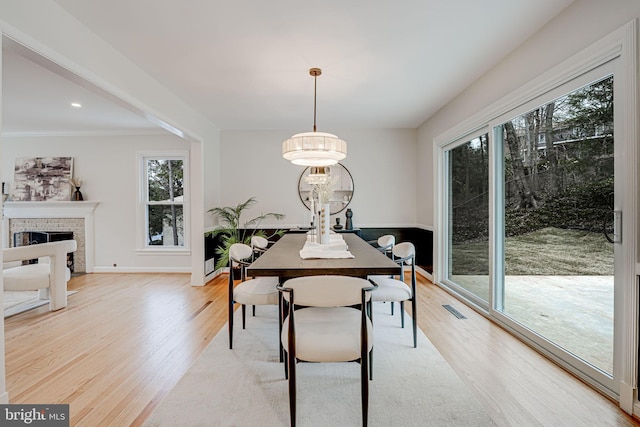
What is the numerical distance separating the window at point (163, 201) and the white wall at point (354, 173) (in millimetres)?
877

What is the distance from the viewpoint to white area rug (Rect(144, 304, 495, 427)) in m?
1.87

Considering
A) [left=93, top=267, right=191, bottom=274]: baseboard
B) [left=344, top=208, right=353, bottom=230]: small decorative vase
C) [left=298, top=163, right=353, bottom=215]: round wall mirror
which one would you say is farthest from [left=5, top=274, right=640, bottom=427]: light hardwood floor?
[left=298, top=163, right=353, bottom=215]: round wall mirror

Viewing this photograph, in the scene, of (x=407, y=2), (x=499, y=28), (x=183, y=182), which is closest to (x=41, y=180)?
(x=183, y=182)

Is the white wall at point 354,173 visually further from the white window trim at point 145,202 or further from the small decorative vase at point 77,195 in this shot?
the small decorative vase at point 77,195

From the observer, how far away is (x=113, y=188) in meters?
5.96

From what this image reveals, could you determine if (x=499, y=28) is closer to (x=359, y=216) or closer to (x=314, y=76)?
(x=314, y=76)

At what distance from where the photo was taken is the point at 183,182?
235 inches

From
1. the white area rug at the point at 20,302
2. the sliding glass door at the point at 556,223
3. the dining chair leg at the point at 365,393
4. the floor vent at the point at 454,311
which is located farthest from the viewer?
the white area rug at the point at 20,302

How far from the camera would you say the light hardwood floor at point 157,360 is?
195 cm

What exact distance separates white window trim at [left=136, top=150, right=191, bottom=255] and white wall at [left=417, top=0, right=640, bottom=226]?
4.43 meters

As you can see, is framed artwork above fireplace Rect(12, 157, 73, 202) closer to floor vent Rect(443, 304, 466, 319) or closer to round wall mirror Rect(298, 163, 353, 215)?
round wall mirror Rect(298, 163, 353, 215)

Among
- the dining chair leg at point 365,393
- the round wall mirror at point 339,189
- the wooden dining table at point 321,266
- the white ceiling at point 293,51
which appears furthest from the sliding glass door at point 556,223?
the round wall mirror at point 339,189

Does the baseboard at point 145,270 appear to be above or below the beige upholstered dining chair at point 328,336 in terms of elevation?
below

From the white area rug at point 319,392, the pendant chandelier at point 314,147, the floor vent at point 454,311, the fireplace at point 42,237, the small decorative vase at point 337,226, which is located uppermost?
the pendant chandelier at point 314,147
